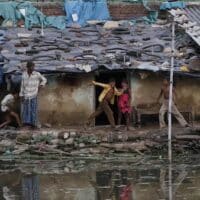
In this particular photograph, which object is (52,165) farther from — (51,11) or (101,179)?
(51,11)

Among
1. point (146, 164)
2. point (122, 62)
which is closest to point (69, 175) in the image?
point (146, 164)

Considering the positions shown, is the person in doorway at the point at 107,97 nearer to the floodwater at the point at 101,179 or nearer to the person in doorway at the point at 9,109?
the floodwater at the point at 101,179

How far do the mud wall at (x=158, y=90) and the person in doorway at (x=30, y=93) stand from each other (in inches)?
110

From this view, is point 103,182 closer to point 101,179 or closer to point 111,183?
point 111,183

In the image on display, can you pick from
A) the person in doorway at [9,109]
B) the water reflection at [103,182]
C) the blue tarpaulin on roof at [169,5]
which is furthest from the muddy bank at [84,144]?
the blue tarpaulin on roof at [169,5]

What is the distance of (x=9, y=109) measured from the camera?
59.9ft

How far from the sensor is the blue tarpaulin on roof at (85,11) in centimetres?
2152

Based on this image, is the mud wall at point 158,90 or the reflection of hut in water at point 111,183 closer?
the reflection of hut in water at point 111,183

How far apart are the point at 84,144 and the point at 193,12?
7.09 metres

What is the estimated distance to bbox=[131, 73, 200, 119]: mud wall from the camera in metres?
19.2

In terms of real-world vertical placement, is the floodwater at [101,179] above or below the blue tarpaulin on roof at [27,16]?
below

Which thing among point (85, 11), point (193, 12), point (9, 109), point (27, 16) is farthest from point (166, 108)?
point (27, 16)

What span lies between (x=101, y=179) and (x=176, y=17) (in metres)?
8.01

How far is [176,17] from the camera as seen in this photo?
20.9 metres
